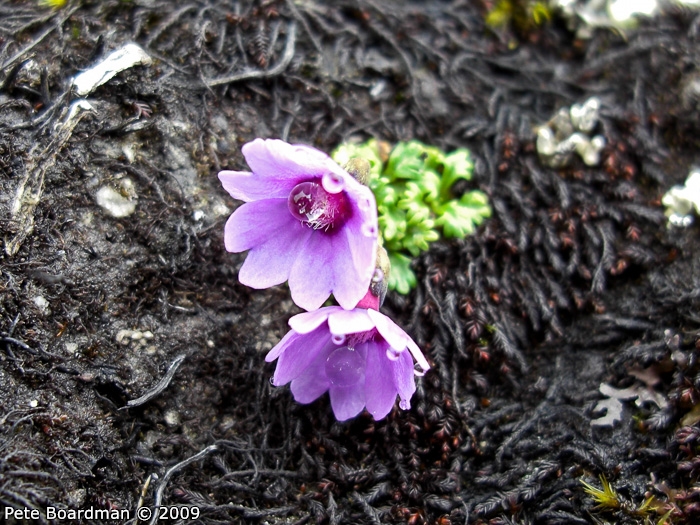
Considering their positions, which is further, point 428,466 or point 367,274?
point 428,466

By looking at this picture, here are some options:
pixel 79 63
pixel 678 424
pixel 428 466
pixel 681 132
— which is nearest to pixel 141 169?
pixel 79 63

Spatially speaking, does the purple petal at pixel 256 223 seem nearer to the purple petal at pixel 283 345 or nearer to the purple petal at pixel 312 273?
the purple petal at pixel 312 273

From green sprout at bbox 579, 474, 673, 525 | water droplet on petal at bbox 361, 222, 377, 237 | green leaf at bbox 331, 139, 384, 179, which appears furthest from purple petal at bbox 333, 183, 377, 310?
green sprout at bbox 579, 474, 673, 525

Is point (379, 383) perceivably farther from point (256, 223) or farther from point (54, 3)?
point (54, 3)

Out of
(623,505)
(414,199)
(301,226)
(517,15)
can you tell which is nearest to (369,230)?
(301,226)

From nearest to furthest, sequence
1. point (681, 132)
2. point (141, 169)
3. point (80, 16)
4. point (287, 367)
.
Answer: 1. point (287, 367)
2. point (141, 169)
3. point (80, 16)
4. point (681, 132)

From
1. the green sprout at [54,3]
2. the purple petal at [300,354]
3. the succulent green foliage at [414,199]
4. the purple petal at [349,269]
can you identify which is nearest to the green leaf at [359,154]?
the succulent green foliage at [414,199]

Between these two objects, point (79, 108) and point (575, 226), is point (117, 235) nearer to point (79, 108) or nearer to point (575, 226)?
point (79, 108)
